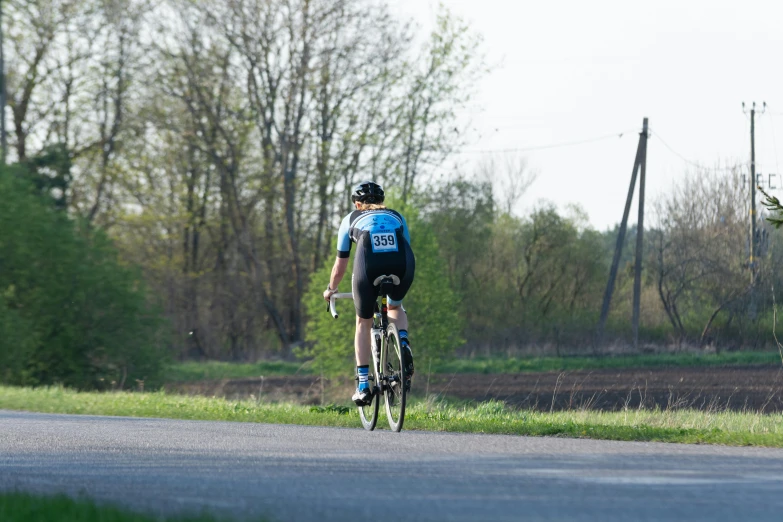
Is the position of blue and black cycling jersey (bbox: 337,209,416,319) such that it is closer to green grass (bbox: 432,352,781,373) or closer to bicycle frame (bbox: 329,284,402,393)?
bicycle frame (bbox: 329,284,402,393)

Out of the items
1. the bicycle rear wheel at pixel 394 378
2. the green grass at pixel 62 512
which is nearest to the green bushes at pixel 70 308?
the bicycle rear wheel at pixel 394 378

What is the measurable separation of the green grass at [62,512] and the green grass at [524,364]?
33.1m

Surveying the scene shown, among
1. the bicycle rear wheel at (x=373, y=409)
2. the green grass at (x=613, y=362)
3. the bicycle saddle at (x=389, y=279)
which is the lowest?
the green grass at (x=613, y=362)

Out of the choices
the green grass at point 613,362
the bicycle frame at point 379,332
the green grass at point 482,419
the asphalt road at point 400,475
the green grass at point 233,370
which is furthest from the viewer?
the green grass at point 233,370

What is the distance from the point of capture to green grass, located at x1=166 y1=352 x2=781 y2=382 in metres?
42.3

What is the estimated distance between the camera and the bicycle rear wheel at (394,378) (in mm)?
9969

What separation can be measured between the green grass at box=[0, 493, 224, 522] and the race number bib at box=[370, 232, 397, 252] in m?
4.27

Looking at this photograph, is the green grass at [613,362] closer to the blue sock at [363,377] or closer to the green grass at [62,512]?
the blue sock at [363,377]

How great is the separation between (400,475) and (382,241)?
3300 millimetres

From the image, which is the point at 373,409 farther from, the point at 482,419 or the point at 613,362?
the point at 613,362

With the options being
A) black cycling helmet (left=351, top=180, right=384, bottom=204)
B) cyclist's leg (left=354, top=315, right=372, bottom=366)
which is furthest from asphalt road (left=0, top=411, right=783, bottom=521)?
black cycling helmet (left=351, top=180, right=384, bottom=204)

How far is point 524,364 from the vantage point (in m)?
45.6

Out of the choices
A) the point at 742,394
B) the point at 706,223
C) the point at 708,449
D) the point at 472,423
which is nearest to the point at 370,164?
the point at 706,223

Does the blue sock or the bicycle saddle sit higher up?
the bicycle saddle
